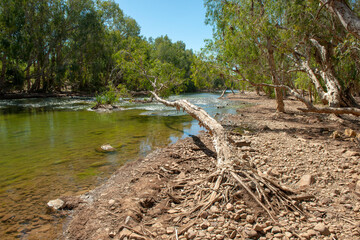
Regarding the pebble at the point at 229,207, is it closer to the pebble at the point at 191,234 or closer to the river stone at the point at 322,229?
the pebble at the point at 191,234

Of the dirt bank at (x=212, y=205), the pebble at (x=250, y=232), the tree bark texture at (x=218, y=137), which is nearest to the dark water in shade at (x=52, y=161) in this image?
the dirt bank at (x=212, y=205)

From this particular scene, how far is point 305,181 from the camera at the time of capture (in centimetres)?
423

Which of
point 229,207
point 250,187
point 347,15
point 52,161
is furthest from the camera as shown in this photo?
point 52,161

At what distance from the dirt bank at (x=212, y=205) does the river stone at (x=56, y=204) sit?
0.24 m

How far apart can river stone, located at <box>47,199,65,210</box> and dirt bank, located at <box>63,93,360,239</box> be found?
0.24m

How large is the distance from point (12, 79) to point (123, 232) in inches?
1449

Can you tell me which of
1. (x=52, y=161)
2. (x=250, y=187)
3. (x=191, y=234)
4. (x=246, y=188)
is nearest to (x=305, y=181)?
(x=250, y=187)

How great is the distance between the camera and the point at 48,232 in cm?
345

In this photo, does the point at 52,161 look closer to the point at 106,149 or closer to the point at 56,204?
the point at 106,149

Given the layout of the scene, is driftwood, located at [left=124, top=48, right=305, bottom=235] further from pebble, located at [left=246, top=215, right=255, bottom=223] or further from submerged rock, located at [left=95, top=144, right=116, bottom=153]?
submerged rock, located at [left=95, top=144, right=116, bottom=153]

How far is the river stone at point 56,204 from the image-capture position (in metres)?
4.11

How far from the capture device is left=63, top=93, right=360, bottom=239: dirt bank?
2.88 m

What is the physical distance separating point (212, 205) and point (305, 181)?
2.07m

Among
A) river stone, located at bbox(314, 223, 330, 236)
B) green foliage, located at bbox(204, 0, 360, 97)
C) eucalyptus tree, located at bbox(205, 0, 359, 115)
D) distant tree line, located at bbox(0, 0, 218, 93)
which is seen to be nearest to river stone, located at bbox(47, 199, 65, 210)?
river stone, located at bbox(314, 223, 330, 236)
